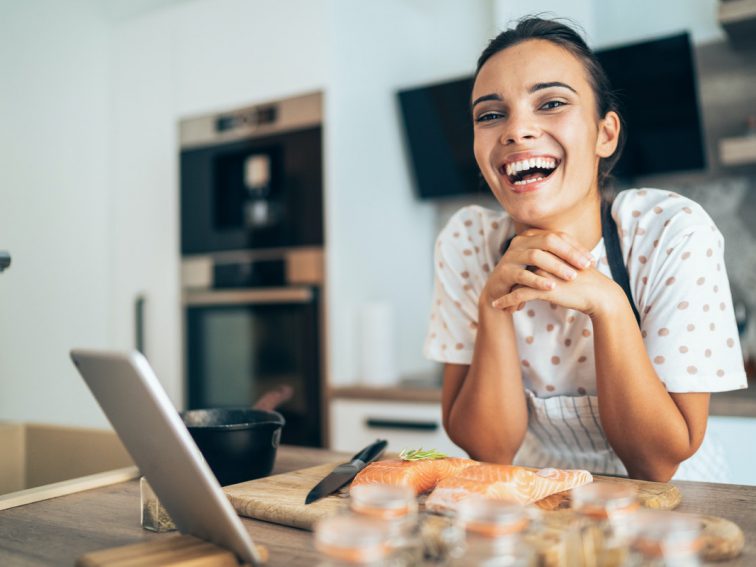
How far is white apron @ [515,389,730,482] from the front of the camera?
1.32 meters

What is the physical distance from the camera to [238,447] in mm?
1027

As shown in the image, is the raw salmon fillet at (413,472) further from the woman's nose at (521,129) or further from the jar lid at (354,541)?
the woman's nose at (521,129)

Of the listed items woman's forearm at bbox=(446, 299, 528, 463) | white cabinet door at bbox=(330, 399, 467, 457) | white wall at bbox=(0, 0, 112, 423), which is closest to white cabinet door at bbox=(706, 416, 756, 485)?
white cabinet door at bbox=(330, 399, 467, 457)

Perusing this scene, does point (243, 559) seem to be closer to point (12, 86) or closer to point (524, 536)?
point (524, 536)

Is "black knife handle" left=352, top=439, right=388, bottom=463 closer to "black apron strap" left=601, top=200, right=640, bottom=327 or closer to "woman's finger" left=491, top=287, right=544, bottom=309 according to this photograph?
"woman's finger" left=491, top=287, right=544, bottom=309

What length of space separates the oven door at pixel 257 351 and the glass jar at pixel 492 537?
193cm

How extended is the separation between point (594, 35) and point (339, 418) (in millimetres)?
1616

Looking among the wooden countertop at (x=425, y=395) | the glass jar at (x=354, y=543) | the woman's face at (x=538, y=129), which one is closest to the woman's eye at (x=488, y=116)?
the woman's face at (x=538, y=129)

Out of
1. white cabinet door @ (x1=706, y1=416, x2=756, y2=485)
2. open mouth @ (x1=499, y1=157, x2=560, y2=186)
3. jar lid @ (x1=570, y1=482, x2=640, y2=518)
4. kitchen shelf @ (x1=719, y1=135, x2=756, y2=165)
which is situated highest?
kitchen shelf @ (x1=719, y1=135, x2=756, y2=165)

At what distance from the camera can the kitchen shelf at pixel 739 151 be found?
2129 mm

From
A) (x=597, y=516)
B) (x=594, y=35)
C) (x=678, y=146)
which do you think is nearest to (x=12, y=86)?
(x=594, y=35)

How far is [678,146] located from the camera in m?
2.32

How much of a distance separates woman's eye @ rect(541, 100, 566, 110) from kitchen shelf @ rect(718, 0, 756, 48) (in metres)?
1.22

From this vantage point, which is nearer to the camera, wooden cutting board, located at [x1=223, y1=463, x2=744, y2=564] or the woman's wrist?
wooden cutting board, located at [x1=223, y1=463, x2=744, y2=564]
